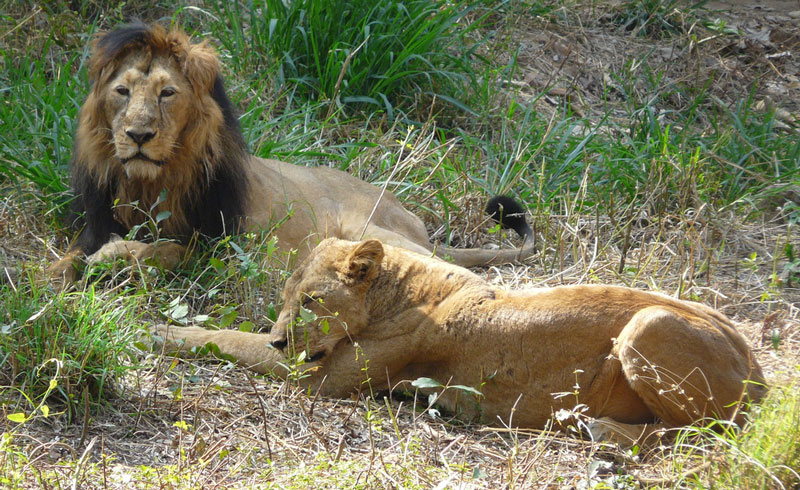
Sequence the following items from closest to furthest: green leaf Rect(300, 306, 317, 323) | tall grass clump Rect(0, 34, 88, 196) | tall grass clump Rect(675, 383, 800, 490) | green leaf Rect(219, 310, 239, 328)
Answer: tall grass clump Rect(675, 383, 800, 490) → green leaf Rect(300, 306, 317, 323) → green leaf Rect(219, 310, 239, 328) → tall grass clump Rect(0, 34, 88, 196)

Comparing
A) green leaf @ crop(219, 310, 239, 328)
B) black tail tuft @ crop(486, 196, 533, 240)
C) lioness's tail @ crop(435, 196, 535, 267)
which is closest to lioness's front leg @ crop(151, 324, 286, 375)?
green leaf @ crop(219, 310, 239, 328)

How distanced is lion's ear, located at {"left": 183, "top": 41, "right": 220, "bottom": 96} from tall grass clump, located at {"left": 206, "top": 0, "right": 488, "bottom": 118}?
5.73 ft

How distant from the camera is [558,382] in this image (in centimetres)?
347

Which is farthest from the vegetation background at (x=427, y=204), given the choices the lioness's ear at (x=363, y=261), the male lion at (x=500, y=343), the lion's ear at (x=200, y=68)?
the lion's ear at (x=200, y=68)

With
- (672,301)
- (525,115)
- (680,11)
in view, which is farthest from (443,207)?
Answer: (680,11)

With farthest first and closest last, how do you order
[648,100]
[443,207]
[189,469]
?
[648,100]
[443,207]
[189,469]

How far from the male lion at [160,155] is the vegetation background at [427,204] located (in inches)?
7.6

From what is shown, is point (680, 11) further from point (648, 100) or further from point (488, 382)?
point (488, 382)

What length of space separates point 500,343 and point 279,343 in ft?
2.78

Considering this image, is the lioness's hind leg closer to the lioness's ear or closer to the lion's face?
the lioness's ear

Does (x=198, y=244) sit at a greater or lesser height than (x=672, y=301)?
lesser

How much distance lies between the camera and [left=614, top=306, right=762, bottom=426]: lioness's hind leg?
3.25 meters

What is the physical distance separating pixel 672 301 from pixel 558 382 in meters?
0.50

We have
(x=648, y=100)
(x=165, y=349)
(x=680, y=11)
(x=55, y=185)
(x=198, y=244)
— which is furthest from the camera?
(x=680, y=11)
